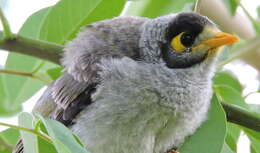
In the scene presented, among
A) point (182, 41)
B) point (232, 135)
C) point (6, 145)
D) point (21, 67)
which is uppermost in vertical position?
point (182, 41)

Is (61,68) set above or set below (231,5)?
below

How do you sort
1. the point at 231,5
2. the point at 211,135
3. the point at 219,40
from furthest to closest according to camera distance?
the point at 219,40
the point at 231,5
the point at 211,135

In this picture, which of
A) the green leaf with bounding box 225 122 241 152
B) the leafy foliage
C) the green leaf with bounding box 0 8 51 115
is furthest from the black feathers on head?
the green leaf with bounding box 0 8 51 115

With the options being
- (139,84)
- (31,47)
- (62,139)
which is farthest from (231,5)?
(62,139)

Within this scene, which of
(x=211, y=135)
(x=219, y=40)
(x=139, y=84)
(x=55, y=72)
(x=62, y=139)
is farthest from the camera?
(x=55, y=72)

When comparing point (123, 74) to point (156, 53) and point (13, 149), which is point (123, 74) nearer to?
point (156, 53)

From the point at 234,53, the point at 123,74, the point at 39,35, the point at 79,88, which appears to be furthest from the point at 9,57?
the point at 234,53

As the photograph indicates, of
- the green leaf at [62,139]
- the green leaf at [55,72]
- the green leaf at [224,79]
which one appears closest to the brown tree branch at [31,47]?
the green leaf at [55,72]

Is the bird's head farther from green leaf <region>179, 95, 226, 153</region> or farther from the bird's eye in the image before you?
green leaf <region>179, 95, 226, 153</region>

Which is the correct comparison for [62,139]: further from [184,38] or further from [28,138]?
[184,38]
